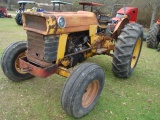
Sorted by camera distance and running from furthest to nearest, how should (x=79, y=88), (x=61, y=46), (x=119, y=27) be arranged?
(x=119, y=27), (x=61, y=46), (x=79, y=88)

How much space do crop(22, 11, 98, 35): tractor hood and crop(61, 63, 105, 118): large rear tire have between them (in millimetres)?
705

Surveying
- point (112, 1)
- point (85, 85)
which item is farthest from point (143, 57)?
point (112, 1)

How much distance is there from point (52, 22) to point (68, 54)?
0.81 m

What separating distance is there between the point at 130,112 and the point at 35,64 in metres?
1.90

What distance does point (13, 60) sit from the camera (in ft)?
11.9

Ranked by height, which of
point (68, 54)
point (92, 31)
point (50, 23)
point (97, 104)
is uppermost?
point (50, 23)

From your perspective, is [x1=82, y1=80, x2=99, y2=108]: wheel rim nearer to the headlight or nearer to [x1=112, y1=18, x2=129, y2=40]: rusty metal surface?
the headlight

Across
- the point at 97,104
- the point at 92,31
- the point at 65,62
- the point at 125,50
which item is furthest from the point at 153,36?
the point at 65,62

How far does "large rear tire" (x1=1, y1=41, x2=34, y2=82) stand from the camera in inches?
140

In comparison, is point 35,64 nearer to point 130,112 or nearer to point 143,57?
point 130,112

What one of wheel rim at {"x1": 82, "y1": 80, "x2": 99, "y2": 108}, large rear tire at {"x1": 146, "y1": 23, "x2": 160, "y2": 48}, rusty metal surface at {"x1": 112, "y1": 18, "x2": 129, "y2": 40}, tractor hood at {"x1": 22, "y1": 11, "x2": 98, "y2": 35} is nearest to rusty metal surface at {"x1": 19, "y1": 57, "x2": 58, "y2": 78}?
tractor hood at {"x1": 22, "y1": 11, "x2": 98, "y2": 35}

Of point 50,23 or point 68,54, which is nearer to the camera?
point 50,23

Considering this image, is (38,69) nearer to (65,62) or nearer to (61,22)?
(65,62)

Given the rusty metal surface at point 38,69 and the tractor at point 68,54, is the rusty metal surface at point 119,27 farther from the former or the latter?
the rusty metal surface at point 38,69
